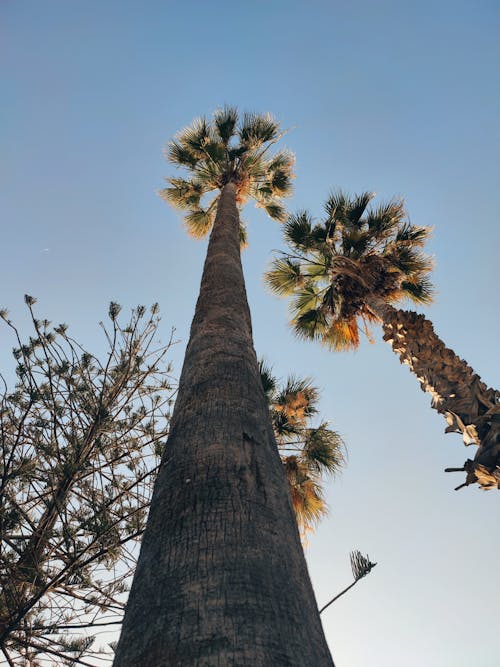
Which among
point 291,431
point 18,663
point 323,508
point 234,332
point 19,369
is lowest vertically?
point 18,663

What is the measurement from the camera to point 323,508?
8.78 metres

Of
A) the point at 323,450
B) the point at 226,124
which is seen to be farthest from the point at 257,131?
the point at 323,450

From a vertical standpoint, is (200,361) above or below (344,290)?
below

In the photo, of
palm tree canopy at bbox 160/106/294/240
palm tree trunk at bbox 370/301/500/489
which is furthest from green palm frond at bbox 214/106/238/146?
palm tree trunk at bbox 370/301/500/489

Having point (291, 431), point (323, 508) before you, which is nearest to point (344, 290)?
point (291, 431)

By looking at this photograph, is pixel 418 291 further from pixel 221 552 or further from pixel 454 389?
pixel 221 552

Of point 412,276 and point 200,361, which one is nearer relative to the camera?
point 200,361

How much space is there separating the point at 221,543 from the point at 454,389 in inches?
153

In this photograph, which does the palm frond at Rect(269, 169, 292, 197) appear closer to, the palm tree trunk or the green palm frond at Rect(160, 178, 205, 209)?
the green palm frond at Rect(160, 178, 205, 209)

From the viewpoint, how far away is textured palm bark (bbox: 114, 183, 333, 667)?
1454 millimetres

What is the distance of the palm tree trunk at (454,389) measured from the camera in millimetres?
3928

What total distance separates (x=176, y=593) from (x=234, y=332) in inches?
84.1

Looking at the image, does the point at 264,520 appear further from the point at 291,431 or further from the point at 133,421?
the point at 291,431

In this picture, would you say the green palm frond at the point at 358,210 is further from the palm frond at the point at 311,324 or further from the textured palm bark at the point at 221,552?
the textured palm bark at the point at 221,552
